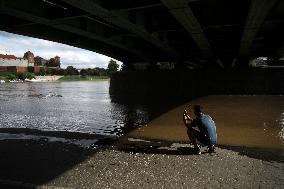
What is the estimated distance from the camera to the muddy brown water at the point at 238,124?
1166 centimetres

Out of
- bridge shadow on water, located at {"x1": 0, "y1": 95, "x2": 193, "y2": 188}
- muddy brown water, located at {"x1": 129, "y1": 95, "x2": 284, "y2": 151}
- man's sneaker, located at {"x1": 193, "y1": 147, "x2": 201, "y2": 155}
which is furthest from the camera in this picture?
muddy brown water, located at {"x1": 129, "y1": 95, "x2": 284, "y2": 151}

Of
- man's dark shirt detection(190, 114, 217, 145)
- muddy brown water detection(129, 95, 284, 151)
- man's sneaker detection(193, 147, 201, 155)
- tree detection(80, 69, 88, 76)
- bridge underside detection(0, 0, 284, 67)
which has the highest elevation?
bridge underside detection(0, 0, 284, 67)

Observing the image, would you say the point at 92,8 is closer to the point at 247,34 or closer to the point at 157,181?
the point at 157,181

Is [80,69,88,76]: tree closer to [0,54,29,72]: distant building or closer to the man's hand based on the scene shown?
[0,54,29,72]: distant building

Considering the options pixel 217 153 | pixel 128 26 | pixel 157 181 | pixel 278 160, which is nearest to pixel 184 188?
pixel 157 181

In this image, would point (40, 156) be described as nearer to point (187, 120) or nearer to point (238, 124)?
point (187, 120)

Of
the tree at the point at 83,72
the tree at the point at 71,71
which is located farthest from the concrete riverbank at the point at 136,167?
the tree at the point at 83,72

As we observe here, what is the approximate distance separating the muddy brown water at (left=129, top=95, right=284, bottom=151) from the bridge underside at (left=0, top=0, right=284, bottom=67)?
3.92 meters

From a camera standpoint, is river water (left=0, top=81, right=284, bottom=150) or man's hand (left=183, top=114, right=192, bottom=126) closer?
man's hand (left=183, top=114, right=192, bottom=126)

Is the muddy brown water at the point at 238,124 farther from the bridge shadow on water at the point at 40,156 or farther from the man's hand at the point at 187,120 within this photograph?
the bridge shadow on water at the point at 40,156

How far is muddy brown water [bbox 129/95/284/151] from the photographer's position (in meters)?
11.7

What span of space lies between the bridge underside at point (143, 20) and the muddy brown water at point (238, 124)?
12.9 feet

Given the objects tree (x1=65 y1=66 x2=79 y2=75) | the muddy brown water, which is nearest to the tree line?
tree (x1=65 y1=66 x2=79 y2=75)

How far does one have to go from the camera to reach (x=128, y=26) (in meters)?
13.4
